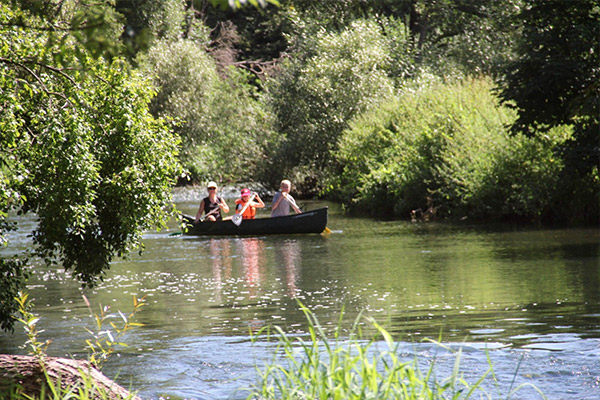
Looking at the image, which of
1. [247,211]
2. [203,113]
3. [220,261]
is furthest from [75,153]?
[203,113]

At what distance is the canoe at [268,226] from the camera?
22281 mm

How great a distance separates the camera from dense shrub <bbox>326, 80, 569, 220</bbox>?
75.5 ft

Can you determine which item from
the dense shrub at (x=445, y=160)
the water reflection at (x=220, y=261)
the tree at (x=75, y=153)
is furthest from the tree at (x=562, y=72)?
the tree at (x=75, y=153)

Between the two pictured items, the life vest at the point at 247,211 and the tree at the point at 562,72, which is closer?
the tree at the point at 562,72

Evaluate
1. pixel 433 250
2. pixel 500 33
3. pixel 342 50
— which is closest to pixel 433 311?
pixel 433 250

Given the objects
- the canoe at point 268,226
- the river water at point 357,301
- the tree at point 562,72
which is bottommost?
the river water at point 357,301

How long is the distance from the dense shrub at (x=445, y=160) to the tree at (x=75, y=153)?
1304 cm

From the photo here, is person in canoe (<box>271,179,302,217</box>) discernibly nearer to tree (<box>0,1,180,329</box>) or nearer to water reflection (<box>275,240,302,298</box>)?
water reflection (<box>275,240,302,298</box>)

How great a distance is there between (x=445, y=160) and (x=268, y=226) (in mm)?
5876

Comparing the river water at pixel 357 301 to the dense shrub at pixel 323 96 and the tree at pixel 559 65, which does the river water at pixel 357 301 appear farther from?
the dense shrub at pixel 323 96

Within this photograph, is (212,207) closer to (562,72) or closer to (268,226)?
(268,226)

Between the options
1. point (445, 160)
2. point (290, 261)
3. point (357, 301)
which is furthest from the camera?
point (445, 160)

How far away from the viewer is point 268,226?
22766mm

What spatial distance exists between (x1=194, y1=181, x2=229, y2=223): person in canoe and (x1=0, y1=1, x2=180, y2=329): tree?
36.1 feet
